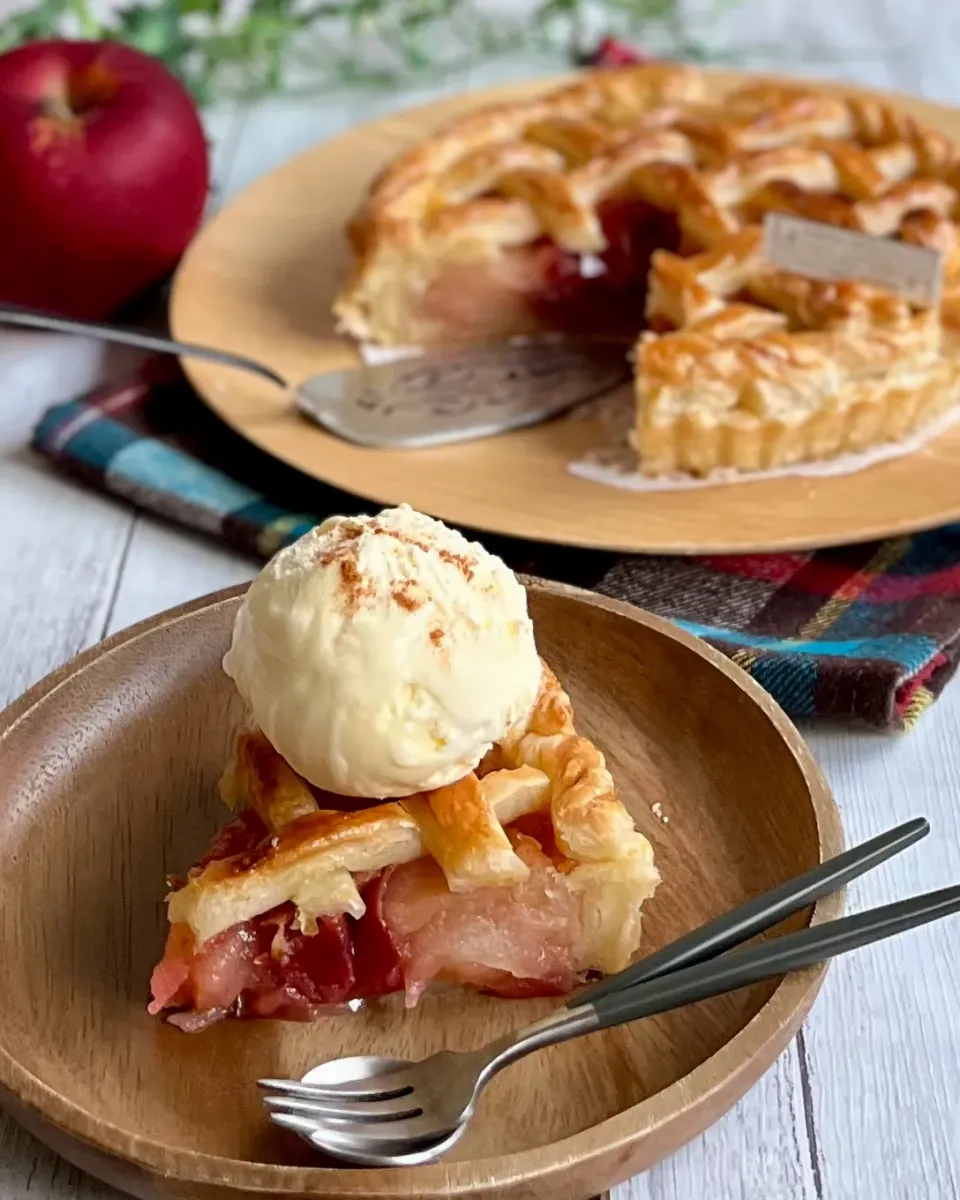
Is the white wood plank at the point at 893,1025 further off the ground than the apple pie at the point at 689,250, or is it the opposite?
the apple pie at the point at 689,250

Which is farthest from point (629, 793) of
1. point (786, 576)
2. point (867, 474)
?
point (867, 474)

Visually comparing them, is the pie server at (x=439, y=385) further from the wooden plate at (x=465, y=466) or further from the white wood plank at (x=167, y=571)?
the white wood plank at (x=167, y=571)

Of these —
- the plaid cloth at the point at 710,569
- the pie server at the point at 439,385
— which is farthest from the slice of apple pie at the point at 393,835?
the pie server at the point at 439,385

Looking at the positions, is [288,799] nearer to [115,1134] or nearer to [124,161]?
[115,1134]

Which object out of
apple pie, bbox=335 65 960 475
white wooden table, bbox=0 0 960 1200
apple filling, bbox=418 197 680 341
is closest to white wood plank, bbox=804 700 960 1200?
white wooden table, bbox=0 0 960 1200

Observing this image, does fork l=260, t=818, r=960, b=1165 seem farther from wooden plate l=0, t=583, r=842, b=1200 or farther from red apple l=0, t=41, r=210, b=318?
red apple l=0, t=41, r=210, b=318
